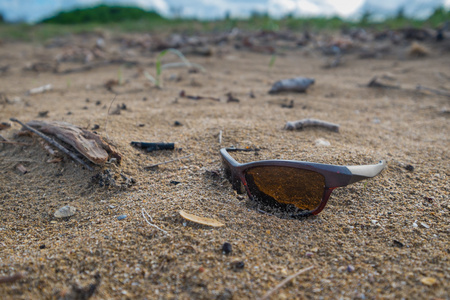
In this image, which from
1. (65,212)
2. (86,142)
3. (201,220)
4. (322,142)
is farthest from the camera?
(322,142)

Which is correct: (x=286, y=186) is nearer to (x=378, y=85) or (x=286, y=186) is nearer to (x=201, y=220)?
(x=201, y=220)

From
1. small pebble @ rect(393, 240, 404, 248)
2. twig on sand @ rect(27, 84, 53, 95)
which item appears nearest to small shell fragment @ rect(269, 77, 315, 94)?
small pebble @ rect(393, 240, 404, 248)

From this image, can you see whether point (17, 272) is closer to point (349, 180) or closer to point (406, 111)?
point (349, 180)

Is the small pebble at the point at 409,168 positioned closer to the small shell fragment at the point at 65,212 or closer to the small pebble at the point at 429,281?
the small pebble at the point at 429,281

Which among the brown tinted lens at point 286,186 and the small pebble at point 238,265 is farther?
the brown tinted lens at point 286,186

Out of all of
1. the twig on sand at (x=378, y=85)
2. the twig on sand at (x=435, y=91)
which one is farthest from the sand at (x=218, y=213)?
the twig on sand at (x=378, y=85)

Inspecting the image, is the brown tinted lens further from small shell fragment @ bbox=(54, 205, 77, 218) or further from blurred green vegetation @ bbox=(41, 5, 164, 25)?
blurred green vegetation @ bbox=(41, 5, 164, 25)

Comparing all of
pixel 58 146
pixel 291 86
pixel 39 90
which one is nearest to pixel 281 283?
pixel 58 146
